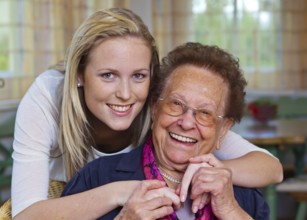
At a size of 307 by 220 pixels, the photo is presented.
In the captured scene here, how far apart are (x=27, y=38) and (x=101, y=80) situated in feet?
7.18

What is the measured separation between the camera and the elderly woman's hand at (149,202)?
1472mm

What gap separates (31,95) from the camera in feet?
5.93

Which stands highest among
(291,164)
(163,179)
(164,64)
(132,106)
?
(164,64)

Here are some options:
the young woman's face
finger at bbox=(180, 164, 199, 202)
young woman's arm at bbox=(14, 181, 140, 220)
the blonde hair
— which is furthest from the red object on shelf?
young woman's arm at bbox=(14, 181, 140, 220)

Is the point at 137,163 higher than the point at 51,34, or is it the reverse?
the point at 51,34

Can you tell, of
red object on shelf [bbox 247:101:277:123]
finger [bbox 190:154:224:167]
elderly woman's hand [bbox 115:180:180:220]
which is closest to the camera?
elderly woman's hand [bbox 115:180:180:220]

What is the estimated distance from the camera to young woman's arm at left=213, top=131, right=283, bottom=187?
169 centimetres

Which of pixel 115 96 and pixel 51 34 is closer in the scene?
pixel 115 96

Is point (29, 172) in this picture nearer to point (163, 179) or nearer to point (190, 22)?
point (163, 179)

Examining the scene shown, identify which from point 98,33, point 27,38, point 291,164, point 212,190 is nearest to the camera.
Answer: point 212,190

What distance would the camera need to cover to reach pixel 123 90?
1681 mm

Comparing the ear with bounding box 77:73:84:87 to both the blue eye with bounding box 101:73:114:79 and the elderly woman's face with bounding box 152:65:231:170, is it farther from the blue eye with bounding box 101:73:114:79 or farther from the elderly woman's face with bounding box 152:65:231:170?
the elderly woman's face with bounding box 152:65:231:170

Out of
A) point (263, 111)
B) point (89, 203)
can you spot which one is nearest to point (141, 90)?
point (89, 203)

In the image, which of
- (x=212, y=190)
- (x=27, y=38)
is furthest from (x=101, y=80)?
(x=27, y=38)
